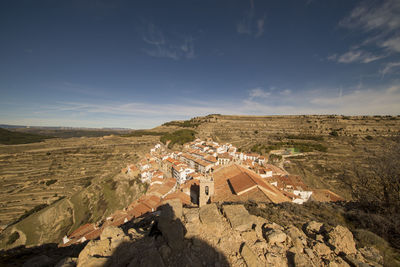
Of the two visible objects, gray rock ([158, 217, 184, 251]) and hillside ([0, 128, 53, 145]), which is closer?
gray rock ([158, 217, 184, 251])

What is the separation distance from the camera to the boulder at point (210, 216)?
12.1ft

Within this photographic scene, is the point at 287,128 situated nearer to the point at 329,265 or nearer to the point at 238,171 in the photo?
the point at 238,171

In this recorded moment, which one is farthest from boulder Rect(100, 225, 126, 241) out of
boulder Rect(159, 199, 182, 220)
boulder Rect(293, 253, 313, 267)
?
boulder Rect(293, 253, 313, 267)

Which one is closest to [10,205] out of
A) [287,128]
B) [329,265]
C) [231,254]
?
[231,254]

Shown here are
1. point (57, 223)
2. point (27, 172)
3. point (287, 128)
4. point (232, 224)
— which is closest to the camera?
point (232, 224)

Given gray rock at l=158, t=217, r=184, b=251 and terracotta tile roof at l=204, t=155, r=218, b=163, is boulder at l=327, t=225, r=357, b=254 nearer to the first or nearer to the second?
gray rock at l=158, t=217, r=184, b=251

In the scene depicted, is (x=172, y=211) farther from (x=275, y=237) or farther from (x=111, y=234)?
(x=275, y=237)

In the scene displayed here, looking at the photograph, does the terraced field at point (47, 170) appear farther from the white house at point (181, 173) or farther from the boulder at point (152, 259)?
the boulder at point (152, 259)

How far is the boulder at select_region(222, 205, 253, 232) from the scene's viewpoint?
12.1 feet

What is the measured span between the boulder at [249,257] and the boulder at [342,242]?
7.13 ft

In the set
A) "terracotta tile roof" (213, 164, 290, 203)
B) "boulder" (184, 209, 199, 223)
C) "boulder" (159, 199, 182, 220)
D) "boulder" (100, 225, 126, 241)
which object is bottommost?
"terracotta tile roof" (213, 164, 290, 203)

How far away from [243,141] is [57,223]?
53.0 m

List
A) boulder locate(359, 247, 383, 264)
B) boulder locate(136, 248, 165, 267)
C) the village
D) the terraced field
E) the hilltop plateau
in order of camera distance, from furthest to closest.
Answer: the terraced field
the village
boulder locate(359, 247, 383, 264)
the hilltop plateau
boulder locate(136, 248, 165, 267)

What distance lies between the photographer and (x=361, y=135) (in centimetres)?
4806
